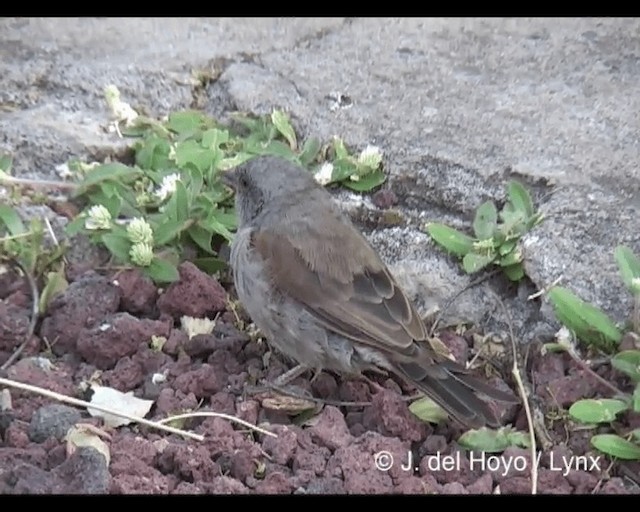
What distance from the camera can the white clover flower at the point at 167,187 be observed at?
17.7 ft

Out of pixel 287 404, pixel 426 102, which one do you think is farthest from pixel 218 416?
pixel 426 102

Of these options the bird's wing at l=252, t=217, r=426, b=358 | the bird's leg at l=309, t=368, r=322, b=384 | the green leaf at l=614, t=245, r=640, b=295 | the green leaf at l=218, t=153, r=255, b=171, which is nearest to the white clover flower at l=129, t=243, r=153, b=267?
the bird's wing at l=252, t=217, r=426, b=358

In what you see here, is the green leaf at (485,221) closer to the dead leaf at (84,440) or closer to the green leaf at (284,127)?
the green leaf at (284,127)

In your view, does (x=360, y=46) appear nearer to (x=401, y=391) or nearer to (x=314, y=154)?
(x=314, y=154)

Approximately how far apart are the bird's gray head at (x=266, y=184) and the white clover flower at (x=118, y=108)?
1047 millimetres

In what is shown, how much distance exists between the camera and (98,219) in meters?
5.10

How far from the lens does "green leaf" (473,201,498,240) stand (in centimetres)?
516

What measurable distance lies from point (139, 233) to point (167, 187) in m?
0.45

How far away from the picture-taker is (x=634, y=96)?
621cm

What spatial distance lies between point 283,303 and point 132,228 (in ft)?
2.28

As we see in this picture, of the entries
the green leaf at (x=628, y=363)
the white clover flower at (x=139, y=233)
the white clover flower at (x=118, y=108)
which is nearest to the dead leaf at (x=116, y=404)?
the white clover flower at (x=139, y=233)

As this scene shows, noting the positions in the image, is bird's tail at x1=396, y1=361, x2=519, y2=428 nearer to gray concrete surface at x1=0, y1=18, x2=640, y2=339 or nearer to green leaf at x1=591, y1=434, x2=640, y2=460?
green leaf at x1=591, y1=434, x2=640, y2=460

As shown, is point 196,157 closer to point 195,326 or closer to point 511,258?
point 195,326

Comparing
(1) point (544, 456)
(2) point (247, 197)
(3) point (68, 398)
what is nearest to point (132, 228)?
(2) point (247, 197)
